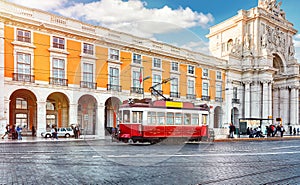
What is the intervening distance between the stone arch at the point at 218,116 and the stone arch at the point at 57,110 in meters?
23.5

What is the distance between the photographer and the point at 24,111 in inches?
1209

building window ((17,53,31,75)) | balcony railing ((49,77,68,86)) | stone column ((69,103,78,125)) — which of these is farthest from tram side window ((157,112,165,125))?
building window ((17,53,31,75))

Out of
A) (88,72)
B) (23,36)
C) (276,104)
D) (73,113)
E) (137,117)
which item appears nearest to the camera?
(137,117)

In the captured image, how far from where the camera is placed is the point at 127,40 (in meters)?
34.1

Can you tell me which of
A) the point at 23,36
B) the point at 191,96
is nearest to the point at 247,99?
the point at 191,96

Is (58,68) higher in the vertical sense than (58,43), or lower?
lower

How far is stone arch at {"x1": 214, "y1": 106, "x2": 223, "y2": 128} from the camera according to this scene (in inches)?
1771

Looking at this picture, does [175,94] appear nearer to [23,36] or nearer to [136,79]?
[136,79]

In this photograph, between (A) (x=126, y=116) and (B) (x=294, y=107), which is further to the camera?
(B) (x=294, y=107)

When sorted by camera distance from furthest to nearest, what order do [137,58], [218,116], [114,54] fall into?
[218,116] → [137,58] → [114,54]

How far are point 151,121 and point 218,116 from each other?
1112 inches

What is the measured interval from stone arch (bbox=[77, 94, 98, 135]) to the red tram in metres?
12.2

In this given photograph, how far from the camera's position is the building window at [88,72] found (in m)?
30.4

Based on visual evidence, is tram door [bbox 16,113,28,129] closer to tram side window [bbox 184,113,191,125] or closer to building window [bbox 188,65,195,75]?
tram side window [bbox 184,113,191,125]
